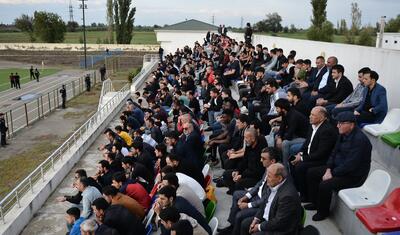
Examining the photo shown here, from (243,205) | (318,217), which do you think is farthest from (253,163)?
(318,217)

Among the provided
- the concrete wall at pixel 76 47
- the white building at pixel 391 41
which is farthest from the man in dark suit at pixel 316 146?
the concrete wall at pixel 76 47

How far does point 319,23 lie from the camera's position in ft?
104

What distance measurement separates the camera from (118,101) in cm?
2088

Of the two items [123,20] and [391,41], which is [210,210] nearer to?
[391,41]

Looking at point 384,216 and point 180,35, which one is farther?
point 180,35

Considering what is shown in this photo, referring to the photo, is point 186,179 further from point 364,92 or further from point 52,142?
point 52,142

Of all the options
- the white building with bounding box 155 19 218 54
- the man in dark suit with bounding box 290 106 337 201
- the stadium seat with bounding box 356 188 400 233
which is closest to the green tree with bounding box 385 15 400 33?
the white building with bounding box 155 19 218 54

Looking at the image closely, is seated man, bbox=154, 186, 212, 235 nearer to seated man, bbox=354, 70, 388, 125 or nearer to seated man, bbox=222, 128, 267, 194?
seated man, bbox=222, 128, 267, 194

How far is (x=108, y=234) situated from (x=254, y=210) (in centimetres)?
184

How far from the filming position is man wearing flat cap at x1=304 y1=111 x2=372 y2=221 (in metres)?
4.92

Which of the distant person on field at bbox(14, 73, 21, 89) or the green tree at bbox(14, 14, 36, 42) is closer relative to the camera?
the distant person on field at bbox(14, 73, 21, 89)

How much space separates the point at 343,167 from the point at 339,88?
331 centimetres

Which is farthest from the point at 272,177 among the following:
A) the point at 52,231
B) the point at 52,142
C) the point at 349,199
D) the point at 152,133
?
the point at 52,142

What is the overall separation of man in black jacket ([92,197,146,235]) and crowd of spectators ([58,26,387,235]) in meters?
0.01
